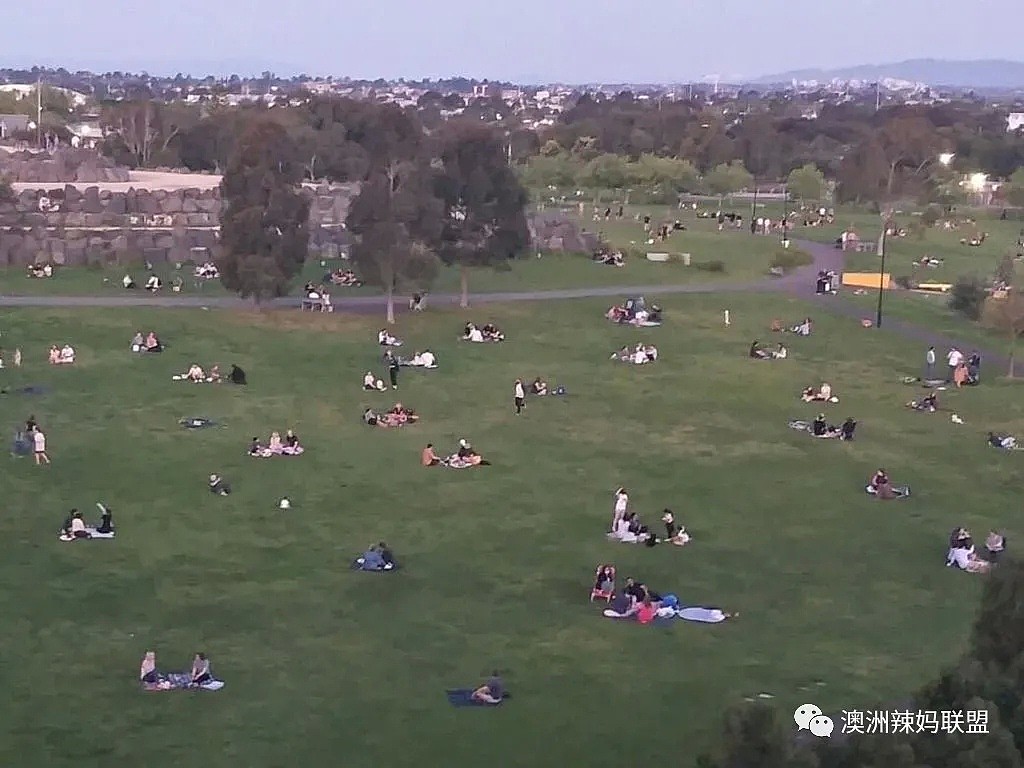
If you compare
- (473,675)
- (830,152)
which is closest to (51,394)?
(473,675)

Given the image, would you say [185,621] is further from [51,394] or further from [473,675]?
[51,394]

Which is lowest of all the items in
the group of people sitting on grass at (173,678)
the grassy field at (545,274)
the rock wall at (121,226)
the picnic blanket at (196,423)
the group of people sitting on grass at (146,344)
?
the group of people sitting on grass at (173,678)

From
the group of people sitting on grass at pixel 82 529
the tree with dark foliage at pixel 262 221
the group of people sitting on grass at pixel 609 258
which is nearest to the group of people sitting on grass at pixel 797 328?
→ the group of people sitting on grass at pixel 609 258

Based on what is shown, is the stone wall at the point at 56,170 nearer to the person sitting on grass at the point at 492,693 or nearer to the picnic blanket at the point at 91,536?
the picnic blanket at the point at 91,536

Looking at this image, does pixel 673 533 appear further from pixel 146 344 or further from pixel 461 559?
pixel 146 344

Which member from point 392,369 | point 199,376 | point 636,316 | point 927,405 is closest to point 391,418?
point 392,369
